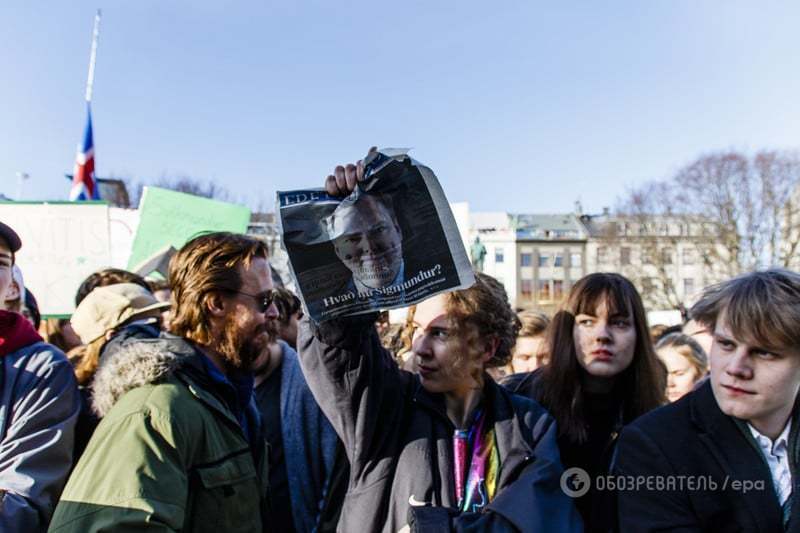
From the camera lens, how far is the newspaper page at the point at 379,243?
2043 mm

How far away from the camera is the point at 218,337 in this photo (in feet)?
8.07

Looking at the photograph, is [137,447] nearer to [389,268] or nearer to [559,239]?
[389,268]

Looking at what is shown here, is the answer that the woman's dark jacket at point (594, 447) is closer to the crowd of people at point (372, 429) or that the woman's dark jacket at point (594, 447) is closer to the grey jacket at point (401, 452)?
the crowd of people at point (372, 429)

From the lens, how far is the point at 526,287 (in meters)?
70.0

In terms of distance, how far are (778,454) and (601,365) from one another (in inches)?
38.9

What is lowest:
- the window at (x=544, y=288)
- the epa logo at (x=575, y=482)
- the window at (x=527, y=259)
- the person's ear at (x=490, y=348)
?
the window at (x=544, y=288)

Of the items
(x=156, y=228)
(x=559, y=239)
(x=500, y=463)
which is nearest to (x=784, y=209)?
(x=156, y=228)

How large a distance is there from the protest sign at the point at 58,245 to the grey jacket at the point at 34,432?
2.85 meters

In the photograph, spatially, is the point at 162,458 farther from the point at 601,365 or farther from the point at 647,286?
the point at 647,286

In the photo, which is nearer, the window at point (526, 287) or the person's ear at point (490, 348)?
the person's ear at point (490, 348)

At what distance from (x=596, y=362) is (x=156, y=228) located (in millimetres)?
4164

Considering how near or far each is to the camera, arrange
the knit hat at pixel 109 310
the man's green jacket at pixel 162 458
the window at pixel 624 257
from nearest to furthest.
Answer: the man's green jacket at pixel 162 458 → the knit hat at pixel 109 310 → the window at pixel 624 257

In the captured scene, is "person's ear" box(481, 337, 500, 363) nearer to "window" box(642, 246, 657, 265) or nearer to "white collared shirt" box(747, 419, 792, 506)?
"white collared shirt" box(747, 419, 792, 506)

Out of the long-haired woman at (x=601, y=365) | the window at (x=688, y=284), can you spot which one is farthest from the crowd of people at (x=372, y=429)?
the window at (x=688, y=284)
